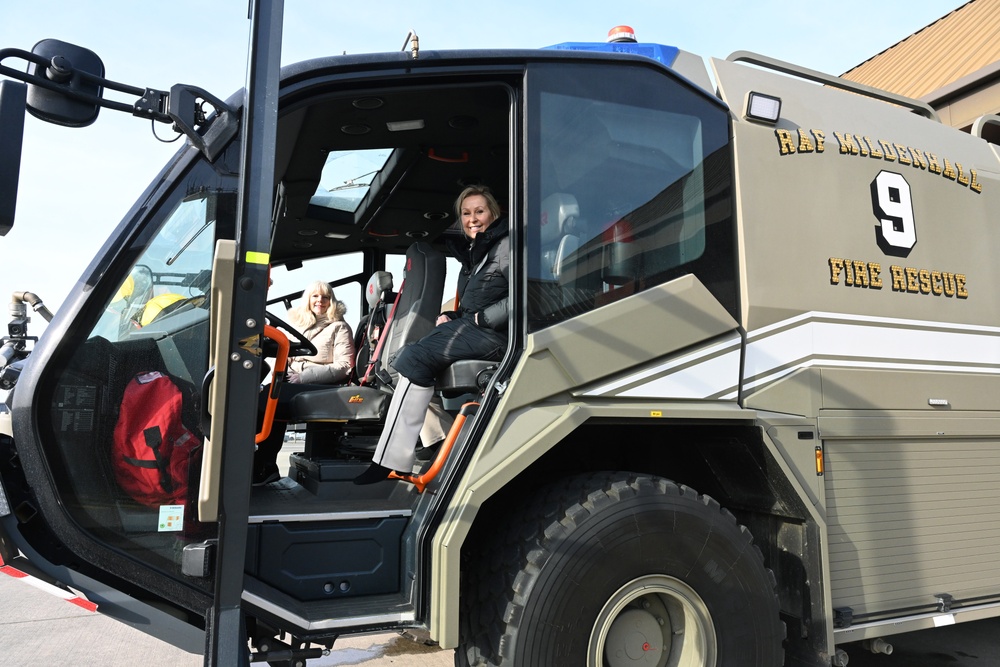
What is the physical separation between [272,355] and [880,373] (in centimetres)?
267

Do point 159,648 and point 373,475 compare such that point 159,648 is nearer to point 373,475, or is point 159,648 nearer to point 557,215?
point 373,475

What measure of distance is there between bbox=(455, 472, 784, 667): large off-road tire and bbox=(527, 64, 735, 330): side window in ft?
2.42

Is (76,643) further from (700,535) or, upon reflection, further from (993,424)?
(993,424)

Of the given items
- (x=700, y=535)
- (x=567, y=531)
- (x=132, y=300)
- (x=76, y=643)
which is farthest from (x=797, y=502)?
(x=76, y=643)

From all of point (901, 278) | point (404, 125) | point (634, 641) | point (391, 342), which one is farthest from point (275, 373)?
point (901, 278)

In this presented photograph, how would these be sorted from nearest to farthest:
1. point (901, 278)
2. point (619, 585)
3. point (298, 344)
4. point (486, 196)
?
point (619, 585) < point (901, 278) < point (486, 196) < point (298, 344)

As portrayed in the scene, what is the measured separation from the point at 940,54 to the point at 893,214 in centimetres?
653

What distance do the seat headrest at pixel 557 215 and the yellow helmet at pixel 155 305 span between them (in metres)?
1.35

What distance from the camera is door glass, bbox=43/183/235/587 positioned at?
7.84ft

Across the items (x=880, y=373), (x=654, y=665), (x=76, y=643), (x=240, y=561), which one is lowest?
(x=76, y=643)

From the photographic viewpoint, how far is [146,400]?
2475 millimetres

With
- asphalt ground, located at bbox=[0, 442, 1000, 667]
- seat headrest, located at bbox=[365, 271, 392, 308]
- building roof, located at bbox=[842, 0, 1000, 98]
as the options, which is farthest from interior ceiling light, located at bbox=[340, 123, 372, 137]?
building roof, located at bbox=[842, 0, 1000, 98]

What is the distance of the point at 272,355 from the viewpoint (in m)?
3.06

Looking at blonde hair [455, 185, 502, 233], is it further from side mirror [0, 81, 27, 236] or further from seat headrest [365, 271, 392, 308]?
side mirror [0, 81, 27, 236]
